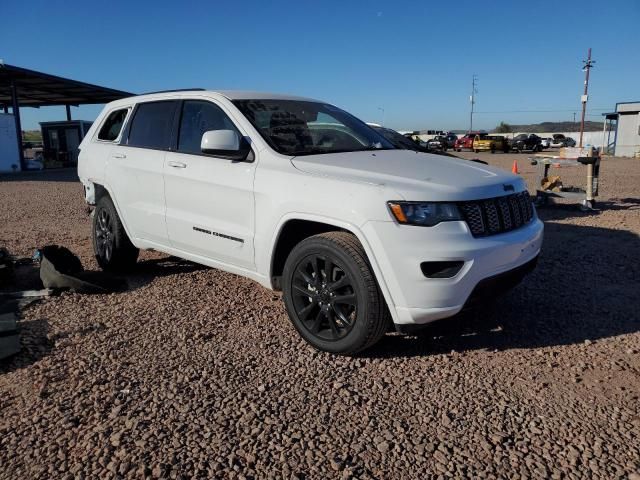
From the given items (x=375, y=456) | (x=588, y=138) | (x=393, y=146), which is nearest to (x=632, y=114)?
(x=588, y=138)

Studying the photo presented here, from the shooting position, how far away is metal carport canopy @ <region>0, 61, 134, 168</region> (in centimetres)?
2378

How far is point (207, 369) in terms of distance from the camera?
332cm

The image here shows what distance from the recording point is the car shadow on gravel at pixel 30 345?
11.1 ft

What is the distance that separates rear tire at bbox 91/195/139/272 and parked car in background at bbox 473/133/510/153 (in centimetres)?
3914

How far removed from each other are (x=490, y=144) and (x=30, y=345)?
4106cm

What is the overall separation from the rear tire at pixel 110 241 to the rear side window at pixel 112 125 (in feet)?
2.18

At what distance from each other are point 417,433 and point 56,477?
5.58 feet

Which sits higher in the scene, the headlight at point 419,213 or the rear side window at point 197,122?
the rear side window at point 197,122

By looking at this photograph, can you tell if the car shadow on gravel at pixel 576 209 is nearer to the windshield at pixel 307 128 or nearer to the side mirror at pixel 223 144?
the windshield at pixel 307 128

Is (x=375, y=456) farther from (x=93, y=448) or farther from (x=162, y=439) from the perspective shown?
(x=93, y=448)

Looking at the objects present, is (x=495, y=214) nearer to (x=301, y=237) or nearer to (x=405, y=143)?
(x=301, y=237)

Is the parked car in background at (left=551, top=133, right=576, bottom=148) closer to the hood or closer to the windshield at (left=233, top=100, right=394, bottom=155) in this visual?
the windshield at (left=233, top=100, right=394, bottom=155)

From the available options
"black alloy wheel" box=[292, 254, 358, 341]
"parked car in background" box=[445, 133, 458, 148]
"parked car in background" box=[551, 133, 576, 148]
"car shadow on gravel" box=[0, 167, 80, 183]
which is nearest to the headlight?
"black alloy wheel" box=[292, 254, 358, 341]

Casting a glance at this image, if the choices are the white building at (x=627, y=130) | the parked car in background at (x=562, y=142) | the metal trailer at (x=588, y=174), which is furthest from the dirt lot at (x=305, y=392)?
the parked car in background at (x=562, y=142)
